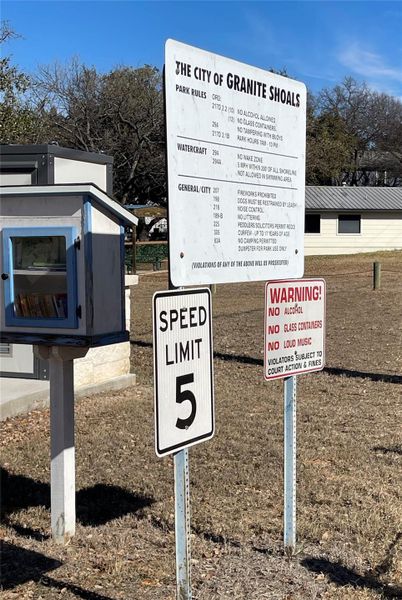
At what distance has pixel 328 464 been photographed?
18.1ft

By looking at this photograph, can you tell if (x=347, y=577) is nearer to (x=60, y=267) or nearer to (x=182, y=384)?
(x=182, y=384)

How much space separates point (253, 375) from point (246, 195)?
224 inches

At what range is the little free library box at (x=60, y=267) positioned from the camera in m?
3.79

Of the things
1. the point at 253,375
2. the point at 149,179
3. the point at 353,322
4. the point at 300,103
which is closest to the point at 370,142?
the point at 149,179

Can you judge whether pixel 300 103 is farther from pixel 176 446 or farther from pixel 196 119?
pixel 176 446

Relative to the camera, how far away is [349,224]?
123ft

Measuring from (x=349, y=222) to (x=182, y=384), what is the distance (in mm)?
35485

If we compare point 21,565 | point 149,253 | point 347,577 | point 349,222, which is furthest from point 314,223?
point 21,565

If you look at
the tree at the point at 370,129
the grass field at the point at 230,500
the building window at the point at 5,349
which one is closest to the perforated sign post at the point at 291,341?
the grass field at the point at 230,500

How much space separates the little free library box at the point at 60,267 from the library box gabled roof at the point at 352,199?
1293 inches

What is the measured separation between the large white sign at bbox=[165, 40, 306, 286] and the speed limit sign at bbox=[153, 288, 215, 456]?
0.54 feet

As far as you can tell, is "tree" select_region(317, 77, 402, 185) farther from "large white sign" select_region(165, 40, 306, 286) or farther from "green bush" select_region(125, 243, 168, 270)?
"large white sign" select_region(165, 40, 306, 286)

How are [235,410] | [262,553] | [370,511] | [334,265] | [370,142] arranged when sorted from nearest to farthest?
[262,553]
[370,511]
[235,410]
[334,265]
[370,142]

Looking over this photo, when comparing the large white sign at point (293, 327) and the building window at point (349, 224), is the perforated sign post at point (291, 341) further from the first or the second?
the building window at point (349, 224)
